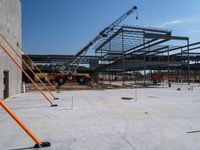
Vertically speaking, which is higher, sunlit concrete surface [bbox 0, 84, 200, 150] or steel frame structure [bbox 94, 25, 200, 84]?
steel frame structure [bbox 94, 25, 200, 84]

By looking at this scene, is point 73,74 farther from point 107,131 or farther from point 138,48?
point 107,131

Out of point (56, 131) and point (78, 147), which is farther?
point (56, 131)

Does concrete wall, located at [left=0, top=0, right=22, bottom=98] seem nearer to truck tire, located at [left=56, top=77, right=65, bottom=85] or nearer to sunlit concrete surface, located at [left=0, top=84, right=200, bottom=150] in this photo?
sunlit concrete surface, located at [left=0, top=84, right=200, bottom=150]

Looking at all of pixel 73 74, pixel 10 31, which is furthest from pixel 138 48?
pixel 10 31

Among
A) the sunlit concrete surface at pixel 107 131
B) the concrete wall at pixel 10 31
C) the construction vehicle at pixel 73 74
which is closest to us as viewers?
the sunlit concrete surface at pixel 107 131

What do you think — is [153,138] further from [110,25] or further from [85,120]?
[110,25]

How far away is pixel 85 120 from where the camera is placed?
228 inches

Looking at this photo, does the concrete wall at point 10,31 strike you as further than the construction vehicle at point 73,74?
No

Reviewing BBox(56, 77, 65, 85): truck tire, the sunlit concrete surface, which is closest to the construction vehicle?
BBox(56, 77, 65, 85): truck tire

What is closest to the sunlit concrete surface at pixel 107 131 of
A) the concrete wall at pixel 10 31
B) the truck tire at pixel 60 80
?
the concrete wall at pixel 10 31

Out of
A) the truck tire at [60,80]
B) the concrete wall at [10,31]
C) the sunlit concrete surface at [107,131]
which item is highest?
the concrete wall at [10,31]

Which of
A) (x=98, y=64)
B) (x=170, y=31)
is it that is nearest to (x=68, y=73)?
(x=98, y=64)

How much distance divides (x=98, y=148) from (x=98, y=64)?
3093 centimetres

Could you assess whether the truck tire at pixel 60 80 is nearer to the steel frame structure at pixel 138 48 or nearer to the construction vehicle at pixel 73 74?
the construction vehicle at pixel 73 74
